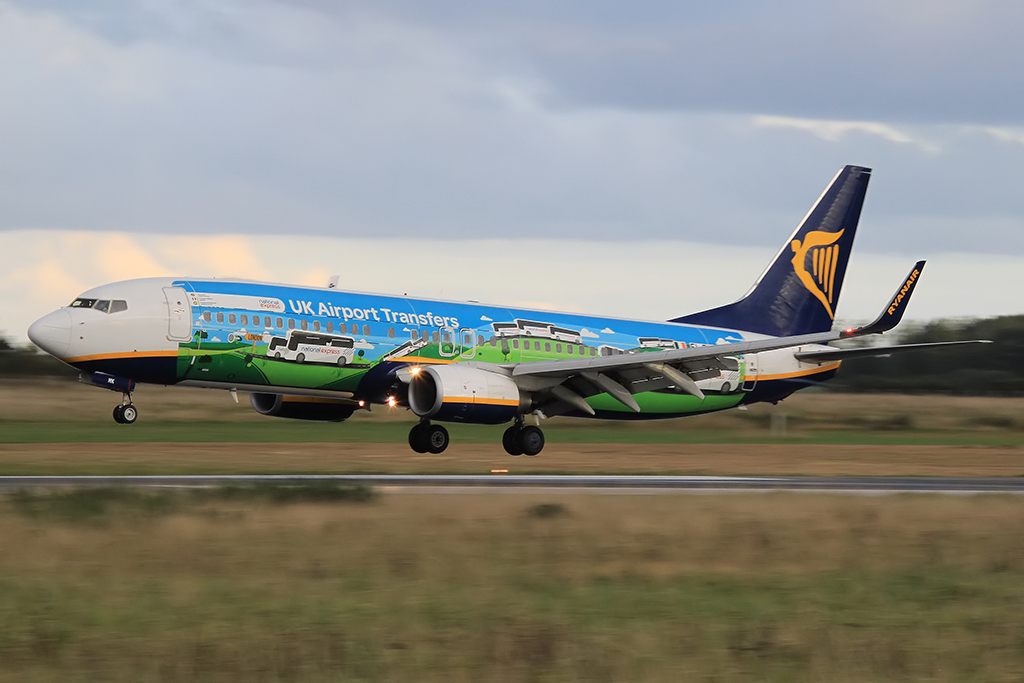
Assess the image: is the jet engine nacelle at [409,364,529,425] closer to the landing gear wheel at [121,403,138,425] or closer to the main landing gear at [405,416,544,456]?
the main landing gear at [405,416,544,456]

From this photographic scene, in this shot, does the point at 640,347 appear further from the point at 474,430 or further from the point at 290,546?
the point at 290,546

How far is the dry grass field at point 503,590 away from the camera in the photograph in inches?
450

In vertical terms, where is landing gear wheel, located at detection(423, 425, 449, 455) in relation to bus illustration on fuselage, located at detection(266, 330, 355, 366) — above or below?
below

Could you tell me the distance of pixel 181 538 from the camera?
17.7 m

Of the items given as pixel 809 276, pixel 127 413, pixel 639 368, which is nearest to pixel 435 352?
pixel 639 368

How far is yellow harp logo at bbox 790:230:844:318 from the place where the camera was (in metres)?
43.7

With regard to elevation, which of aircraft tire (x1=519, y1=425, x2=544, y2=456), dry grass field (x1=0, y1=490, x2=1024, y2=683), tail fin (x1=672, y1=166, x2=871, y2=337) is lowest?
dry grass field (x1=0, y1=490, x2=1024, y2=683)

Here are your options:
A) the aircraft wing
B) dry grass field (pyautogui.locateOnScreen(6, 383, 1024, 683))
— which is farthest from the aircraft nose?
the aircraft wing

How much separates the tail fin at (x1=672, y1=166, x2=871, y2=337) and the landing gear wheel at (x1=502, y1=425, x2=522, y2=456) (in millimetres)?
8978

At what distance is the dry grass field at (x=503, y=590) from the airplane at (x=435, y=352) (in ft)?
31.1

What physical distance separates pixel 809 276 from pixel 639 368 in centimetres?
1086

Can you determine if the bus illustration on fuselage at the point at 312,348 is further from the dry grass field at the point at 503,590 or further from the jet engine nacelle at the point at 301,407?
the dry grass field at the point at 503,590

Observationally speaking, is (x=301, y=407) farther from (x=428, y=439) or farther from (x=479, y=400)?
(x=479, y=400)

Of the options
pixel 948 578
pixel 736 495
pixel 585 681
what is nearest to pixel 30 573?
pixel 585 681
